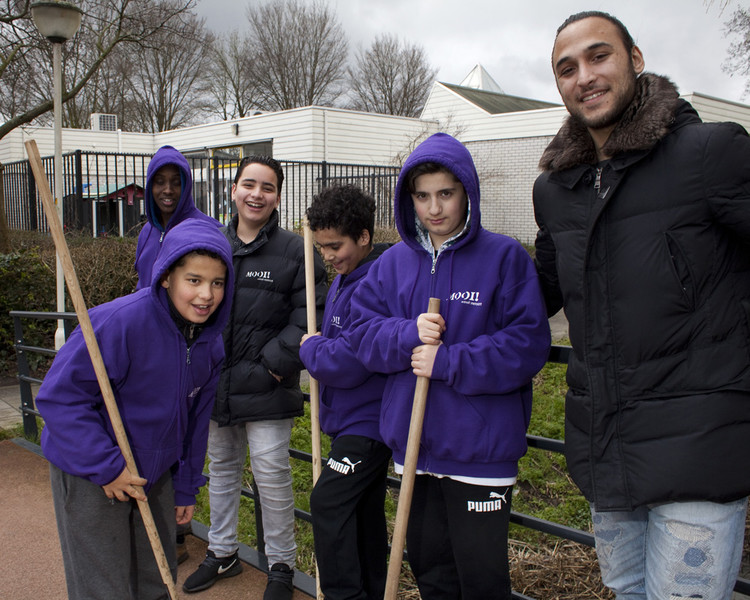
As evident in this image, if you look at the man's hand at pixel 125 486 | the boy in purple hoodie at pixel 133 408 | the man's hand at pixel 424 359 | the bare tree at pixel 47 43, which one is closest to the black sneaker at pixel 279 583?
the boy in purple hoodie at pixel 133 408

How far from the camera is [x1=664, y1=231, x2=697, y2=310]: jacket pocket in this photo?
1738 mm

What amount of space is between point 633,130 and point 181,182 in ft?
8.08

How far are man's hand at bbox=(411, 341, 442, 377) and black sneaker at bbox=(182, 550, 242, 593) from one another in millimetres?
1717

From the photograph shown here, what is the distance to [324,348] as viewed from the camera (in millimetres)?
2520

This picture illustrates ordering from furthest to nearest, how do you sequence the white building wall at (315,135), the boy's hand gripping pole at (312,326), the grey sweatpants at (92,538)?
the white building wall at (315,135)
the boy's hand gripping pole at (312,326)
the grey sweatpants at (92,538)

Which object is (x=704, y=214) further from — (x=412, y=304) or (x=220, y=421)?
(x=220, y=421)

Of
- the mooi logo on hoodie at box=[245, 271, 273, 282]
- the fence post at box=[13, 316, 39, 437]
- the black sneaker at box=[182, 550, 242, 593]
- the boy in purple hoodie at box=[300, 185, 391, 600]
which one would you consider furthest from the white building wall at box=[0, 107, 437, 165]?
the boy in purple hoodie at box=[300, 185, 391, 600]

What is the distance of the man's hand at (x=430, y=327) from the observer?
2109 mm

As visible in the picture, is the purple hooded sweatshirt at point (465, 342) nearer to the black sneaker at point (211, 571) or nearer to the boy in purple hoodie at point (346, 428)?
the boy in purple hoodie at point (346, 428)

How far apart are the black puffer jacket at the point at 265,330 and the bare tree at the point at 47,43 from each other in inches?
363

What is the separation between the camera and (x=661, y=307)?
1.77 metres

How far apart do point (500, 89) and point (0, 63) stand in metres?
26.1

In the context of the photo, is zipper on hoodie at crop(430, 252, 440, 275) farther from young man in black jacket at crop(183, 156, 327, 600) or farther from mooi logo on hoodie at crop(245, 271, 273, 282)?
mooi logo on hoodie at crop(245, 271, 273, 282)

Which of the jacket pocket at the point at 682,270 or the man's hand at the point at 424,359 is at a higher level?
the jacket pocket at the point at 682,270
